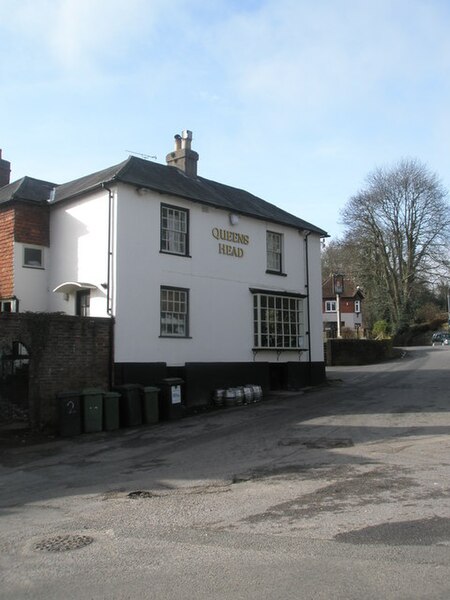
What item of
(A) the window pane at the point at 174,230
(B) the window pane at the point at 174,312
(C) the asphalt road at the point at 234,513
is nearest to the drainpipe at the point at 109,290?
(A) the window pane at the point at 174,230

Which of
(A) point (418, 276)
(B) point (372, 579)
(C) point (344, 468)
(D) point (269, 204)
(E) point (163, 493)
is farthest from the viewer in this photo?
(A) point (418, 276)

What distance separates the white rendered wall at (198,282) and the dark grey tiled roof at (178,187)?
1.06 ft

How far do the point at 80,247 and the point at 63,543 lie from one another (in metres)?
13.2

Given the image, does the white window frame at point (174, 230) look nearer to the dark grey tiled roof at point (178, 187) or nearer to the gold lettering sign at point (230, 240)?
the dark grey tiled roof at point (178, 187)

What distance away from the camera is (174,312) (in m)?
18.3

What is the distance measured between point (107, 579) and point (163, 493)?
3.42 meters

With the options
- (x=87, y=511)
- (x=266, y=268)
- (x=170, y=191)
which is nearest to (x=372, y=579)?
(x=87, y=511)

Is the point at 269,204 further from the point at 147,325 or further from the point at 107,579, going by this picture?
the point at 107,579

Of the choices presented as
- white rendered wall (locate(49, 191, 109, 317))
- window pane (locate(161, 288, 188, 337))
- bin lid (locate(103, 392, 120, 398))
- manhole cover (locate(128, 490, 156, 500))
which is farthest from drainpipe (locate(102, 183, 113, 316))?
manhole cover (locate(128, 490, 156, 500))

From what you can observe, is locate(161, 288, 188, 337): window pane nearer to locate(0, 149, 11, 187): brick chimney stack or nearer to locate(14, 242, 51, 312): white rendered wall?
locate(14, 242, 51, 312): white rendered wall

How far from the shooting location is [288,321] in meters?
22.2

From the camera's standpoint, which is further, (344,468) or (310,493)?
(344,468)

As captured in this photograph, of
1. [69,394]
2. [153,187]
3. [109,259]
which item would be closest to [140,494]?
[69,394]

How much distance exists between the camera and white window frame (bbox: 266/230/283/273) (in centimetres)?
2212
